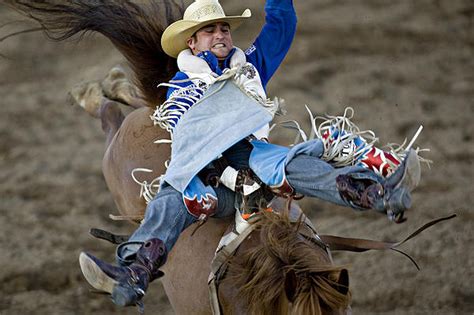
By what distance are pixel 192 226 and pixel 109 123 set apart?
5.01ft

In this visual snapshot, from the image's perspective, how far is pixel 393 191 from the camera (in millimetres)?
2842

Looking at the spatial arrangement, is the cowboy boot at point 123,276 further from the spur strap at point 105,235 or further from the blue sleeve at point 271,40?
the blue sleeve at point 271,40

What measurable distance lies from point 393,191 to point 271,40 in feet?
4.10

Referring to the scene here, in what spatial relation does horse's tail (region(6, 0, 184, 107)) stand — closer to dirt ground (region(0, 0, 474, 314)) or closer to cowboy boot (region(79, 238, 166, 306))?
dirt ground (region(0, 0, 474, 314))

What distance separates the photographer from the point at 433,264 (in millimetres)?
5781

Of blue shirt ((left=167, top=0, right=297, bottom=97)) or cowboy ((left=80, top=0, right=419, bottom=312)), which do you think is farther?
blue shirt ((left=167, top=0, right=297, bottom=97))

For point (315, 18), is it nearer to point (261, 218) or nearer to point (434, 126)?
point (434, 126)

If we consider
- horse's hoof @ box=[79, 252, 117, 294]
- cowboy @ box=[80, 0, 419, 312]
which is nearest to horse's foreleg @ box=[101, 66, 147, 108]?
cowboy @ box=[80, 0, 419, 312]

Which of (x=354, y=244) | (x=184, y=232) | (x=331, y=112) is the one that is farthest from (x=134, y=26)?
(x=331, y=112)

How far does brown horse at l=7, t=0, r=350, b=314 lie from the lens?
3033 millimetres

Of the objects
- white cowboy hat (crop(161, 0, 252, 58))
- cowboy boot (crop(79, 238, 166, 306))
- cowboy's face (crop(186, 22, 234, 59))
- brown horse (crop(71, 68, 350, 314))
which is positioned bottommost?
brown horse (crop(71, 68, 350, 314))

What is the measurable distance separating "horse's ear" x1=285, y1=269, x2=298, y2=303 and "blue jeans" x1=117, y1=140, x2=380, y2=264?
0.27m

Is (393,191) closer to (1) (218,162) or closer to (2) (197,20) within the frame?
(1) (218,162)

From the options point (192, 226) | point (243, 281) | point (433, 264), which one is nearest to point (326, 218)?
point (433, 264)
